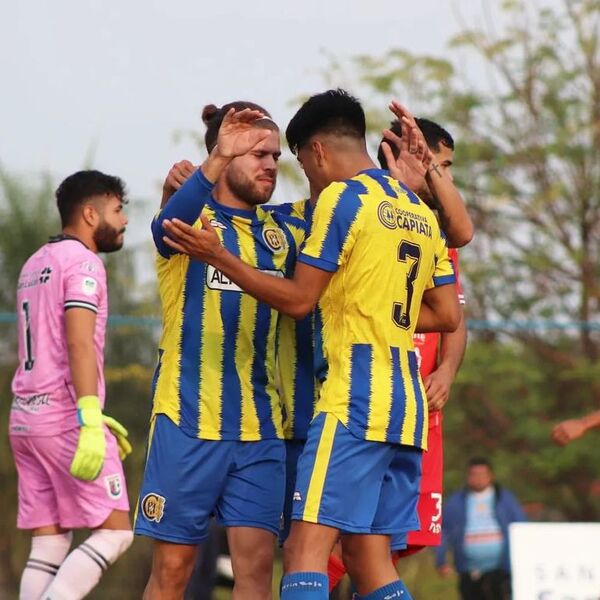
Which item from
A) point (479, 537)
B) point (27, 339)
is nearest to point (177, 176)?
point (27, 339)

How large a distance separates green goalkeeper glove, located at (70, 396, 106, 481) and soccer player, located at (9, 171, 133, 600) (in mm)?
14

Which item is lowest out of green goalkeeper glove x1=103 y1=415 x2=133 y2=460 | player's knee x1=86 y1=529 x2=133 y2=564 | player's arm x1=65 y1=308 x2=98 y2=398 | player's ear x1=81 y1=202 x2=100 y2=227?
player's knee x1=86 y1=529 x2=133 y2=564

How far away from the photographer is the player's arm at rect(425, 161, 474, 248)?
5590 mm

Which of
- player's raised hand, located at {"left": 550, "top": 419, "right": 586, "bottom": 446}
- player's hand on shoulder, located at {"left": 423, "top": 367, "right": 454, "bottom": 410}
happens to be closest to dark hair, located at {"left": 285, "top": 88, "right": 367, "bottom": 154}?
player's hand on shoulder, located at {"left": 423, "top": 367, "right": 454, "bottom": 410}

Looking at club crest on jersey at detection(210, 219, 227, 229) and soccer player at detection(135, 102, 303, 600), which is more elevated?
club crest on jersey at detection(210, 219, 227, 229)

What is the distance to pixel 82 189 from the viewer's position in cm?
689

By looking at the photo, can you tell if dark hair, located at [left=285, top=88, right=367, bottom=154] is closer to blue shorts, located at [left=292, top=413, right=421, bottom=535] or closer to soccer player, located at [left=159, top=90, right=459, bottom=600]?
soccer player, located at [left=159, top=90, right=459, bottom=600]

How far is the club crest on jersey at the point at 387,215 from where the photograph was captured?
15.6ft

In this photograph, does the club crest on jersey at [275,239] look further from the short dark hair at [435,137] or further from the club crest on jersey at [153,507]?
the club crest on jersey at [153,507]

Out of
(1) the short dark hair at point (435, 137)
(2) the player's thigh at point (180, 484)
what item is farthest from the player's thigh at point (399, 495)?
(1) the short dark hair at point (435, 137)

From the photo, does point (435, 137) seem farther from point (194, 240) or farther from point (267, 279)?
point (194, 240)

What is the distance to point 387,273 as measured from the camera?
4.76 m

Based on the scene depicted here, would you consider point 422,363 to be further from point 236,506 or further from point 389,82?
point 389,82

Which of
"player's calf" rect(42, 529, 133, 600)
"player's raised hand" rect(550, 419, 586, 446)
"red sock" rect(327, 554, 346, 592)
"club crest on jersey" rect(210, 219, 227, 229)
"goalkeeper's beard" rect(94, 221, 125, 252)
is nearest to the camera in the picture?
"club crest on jersey" rect(210, 219, 227, 229)
